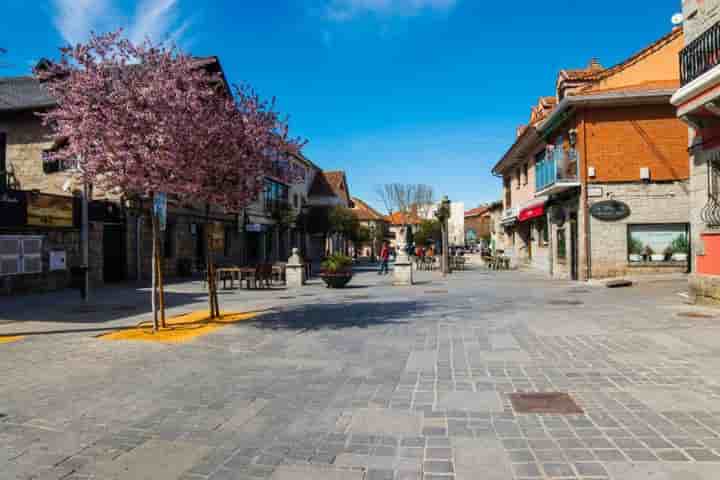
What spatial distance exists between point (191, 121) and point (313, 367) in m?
4.13

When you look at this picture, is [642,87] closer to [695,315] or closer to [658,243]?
[658,243]

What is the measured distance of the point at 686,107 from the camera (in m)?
10.3

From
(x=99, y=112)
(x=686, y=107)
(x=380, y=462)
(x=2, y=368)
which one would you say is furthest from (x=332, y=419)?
(x=686, y=107)

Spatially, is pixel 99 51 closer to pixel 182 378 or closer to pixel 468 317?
pixel 182 378

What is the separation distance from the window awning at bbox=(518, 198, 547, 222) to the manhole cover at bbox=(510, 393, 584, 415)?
1863 cm

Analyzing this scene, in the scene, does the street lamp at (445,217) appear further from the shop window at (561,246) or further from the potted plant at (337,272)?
the potted plant at (337,272)

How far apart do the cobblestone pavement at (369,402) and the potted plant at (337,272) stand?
7974 millimetres

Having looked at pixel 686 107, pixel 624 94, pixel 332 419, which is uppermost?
pixel 624 94

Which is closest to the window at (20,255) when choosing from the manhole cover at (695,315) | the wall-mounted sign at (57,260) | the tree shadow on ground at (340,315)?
the wall-mounted sign at (57,260)

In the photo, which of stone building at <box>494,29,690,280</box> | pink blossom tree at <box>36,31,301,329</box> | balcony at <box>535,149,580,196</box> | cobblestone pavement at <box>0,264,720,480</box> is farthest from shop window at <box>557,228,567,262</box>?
pink blossom tree at <box>36,31,301,329</box>

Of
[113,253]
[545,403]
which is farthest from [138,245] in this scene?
[545,403]

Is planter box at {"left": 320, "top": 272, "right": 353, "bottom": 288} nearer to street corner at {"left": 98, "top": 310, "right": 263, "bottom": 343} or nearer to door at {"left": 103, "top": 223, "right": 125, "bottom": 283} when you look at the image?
street corner at {"left": 98, "top": 310, "right": 263, "bottom": 343}

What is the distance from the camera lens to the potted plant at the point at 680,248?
16859 mm

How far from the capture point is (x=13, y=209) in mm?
14859
